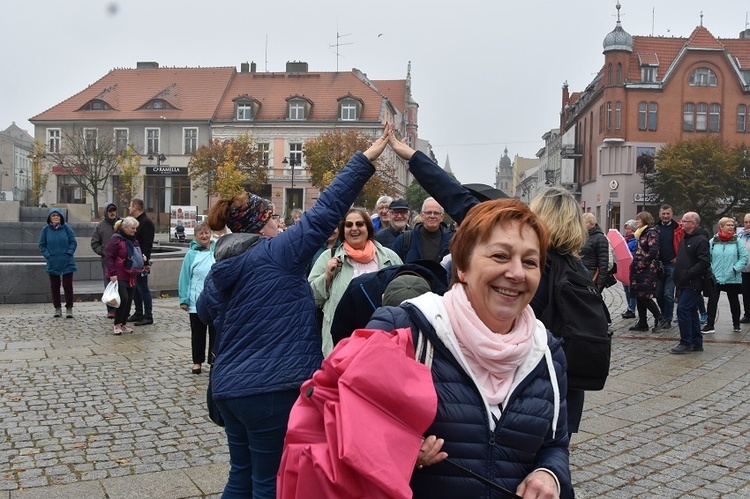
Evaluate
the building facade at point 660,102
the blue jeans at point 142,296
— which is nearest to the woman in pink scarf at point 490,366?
the blue jeans at point 142,296

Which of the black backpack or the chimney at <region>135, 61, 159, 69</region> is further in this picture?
the chimney at <region>135, 61, 159, 69</region>

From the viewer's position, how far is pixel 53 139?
67.7 m

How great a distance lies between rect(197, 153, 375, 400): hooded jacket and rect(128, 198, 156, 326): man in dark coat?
9.44 metres

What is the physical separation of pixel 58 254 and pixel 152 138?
56.5 metres

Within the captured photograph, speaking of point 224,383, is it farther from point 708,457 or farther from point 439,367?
point 708,457

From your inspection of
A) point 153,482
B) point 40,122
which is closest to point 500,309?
point 153,482

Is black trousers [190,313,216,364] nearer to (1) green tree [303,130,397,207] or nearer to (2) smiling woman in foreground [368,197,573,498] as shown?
(2) smiling woman in foreground [368,197,573,498]

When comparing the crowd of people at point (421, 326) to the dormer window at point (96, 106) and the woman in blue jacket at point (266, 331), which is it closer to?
the woman in blue jacket at point (266, 331)

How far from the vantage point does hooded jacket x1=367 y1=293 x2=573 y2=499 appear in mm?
2273

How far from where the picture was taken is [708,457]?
5.99m

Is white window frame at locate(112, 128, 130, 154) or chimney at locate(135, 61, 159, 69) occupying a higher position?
chimney at locate(135, 61, 159, 69)

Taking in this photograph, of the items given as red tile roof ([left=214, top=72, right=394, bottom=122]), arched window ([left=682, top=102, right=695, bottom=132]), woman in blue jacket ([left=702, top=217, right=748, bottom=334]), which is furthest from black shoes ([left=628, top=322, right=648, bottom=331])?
arched window ([left=682, top=102, right=695, bottom=132])

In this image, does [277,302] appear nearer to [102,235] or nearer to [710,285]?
[710,285]

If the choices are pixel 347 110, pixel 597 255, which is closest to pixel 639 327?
pixel 597 255
